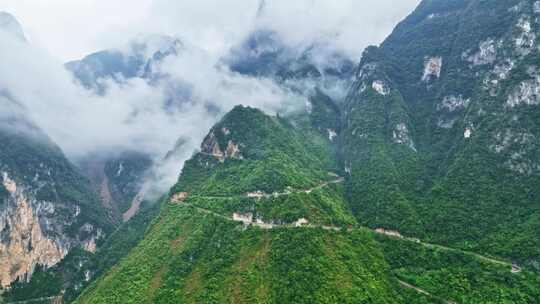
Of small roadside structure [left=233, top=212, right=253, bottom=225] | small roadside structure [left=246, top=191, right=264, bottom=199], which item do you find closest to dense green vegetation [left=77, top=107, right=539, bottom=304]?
small roadside structure [left=233, top=212, right=253, bottom=225]

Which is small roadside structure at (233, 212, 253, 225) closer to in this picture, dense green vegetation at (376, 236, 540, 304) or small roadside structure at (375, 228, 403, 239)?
small roadside structure at (375, 228, 403, 239)

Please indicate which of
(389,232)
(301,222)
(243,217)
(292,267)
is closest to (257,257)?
(292,267)

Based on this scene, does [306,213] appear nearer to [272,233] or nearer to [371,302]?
[272,233]

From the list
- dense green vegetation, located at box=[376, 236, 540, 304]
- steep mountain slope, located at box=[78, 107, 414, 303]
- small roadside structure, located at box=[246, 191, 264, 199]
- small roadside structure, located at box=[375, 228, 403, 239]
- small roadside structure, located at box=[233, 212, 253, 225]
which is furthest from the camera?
small roadside structure, located at box=[246, 191, 264, 199]

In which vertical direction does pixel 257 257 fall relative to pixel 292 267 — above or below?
above

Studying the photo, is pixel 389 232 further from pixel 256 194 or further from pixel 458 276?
pixel 256 194

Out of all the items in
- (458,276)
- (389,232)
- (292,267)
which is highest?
(389,232)

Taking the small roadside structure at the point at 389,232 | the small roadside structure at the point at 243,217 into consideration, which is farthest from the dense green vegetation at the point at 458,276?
the small roadside structure at the point at 243,217

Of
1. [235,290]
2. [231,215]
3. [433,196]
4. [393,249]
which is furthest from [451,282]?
[231,215]

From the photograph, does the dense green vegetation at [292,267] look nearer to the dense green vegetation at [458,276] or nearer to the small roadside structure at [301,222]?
the dense green vegetation at [458,276]
